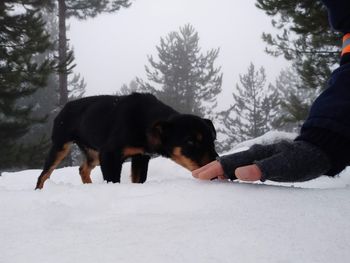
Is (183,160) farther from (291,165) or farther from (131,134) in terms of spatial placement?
(291,165)

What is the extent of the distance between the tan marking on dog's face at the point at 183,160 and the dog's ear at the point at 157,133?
209 mm

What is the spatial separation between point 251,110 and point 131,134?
28.6 m

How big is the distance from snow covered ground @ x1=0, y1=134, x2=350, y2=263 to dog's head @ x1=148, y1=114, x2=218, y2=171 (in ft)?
5.02

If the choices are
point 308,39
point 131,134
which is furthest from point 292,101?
point 131,134

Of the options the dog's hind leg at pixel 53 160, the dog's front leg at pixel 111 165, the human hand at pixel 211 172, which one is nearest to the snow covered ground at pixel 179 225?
the human hand at pixel 211 172

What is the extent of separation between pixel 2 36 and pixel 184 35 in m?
18.5

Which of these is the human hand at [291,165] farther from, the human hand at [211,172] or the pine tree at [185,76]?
the pine tree at [185,76]

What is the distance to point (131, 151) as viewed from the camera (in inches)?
150

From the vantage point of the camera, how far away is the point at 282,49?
12609 millimetres

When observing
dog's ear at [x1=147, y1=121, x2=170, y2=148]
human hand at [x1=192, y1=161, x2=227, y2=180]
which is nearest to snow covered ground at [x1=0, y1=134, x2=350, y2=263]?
human hand at [x1=192, y1=161, x2=227, y2=180]

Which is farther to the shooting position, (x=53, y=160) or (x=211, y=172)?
(x=53, y=160)

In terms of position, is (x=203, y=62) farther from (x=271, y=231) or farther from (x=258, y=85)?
(x=271, y=231)

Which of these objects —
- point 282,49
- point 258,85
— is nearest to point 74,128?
point 282,49

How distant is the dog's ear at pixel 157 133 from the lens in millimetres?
3496
